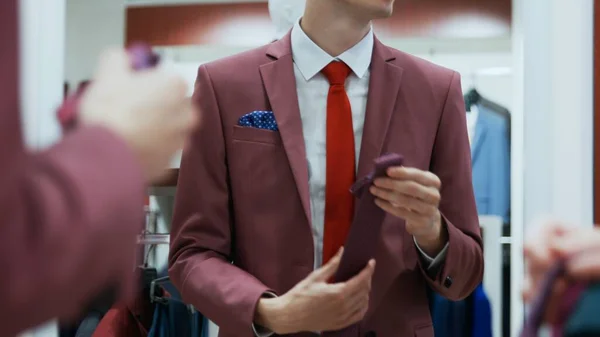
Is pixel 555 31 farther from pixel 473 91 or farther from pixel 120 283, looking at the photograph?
pixel 473 91

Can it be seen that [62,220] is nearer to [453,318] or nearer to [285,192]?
[285,192]

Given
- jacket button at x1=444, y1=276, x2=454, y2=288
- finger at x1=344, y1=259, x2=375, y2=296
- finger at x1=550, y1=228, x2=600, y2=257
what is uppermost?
finger at x1=550, y1=228, x2=600, y2=257

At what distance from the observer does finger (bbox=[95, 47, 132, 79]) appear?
632 millimetres

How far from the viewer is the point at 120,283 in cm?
57

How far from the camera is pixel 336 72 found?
130cm

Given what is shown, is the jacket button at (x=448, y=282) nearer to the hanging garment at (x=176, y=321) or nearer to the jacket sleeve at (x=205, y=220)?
the jacket sleeve at (x=205, y=220)

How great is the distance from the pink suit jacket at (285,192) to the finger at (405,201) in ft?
0.31

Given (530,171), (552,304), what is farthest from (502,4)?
(552,304)

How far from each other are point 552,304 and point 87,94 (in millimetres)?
425

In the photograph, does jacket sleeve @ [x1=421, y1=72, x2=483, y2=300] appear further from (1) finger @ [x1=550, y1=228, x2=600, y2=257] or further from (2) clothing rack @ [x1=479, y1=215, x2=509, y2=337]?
(2) clothing rack @ [x1=479, y1=215, x2=509, y2=337]

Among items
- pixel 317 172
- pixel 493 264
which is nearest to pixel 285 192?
pixel 317 172

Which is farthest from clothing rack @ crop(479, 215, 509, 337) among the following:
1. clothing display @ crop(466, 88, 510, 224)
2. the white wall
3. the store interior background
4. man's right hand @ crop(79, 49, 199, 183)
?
the white wall

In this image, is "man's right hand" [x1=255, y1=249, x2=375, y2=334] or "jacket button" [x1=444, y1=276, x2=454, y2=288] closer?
"man's right hand" [x1=255, y1=249, x2=375, y2=334]

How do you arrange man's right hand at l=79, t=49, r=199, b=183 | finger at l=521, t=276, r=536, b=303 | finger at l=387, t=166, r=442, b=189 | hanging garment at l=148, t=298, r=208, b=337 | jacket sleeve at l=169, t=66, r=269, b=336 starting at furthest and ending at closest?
hanging garment at l=148, t=298, r=208, b=337
jacket sleeve at l=169, t=66, r=269, b=336
finger at l=387, t=166, r=442, b=189
finger at l=521, t=276, r=536, b=303
man's right hand at l=79, t=49, r=199, b=183
